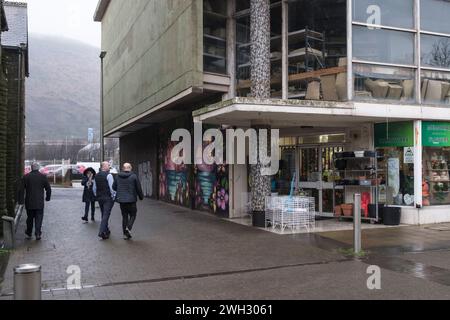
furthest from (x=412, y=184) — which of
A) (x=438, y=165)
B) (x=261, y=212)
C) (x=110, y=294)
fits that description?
(x=110, y=294)

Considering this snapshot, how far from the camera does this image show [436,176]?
14016 millimetres

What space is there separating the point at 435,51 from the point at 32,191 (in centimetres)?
1130

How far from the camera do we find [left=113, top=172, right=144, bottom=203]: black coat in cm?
1109

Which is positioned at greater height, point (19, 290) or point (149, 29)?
point (149, 29)

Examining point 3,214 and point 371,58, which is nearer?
point 3,214

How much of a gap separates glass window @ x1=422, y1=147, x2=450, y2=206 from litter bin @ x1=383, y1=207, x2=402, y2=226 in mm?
1008

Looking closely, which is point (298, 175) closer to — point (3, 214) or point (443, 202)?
point (443, 202)

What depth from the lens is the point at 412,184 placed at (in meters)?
13.6

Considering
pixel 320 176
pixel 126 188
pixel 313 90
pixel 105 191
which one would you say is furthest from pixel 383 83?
pixel 105 191

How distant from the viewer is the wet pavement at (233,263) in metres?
6.70

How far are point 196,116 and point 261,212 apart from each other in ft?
9.97

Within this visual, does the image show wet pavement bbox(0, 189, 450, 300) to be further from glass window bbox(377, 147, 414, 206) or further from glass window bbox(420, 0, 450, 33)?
glass window bbox(420, 0, 450, 33)

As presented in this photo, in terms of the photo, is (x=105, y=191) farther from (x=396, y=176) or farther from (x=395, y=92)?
(x=395, y=92)

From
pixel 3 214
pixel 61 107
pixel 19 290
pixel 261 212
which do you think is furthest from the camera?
pixel 61 107
